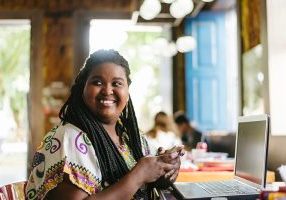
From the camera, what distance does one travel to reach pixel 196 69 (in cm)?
666

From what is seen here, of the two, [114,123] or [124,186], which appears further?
[114,123]

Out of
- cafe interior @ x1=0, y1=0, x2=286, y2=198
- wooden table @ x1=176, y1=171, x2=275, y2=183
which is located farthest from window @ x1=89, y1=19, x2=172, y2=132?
wooden table @ x1=176, y1=171, x2=275, y2=183

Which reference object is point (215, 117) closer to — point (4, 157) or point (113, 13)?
point (113, 13)

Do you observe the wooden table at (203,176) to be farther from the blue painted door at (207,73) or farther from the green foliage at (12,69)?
the green foliage at (12,69)

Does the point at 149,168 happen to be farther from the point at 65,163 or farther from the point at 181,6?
the point at 181,6

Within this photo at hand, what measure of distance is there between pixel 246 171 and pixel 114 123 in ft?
1.88

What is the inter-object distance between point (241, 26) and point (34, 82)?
Answer: 312cm

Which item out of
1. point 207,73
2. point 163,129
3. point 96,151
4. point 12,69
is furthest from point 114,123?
point 12,69

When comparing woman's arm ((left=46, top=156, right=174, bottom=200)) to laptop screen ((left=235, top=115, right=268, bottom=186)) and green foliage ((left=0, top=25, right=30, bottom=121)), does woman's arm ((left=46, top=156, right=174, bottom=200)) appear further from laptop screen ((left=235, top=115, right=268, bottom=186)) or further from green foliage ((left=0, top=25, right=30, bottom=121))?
green foliage ((left=0, top=25, right=30, bottom=121))

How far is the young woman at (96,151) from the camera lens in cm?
143

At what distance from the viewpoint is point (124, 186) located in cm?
144

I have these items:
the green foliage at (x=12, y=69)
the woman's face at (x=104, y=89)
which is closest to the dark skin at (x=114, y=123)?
the woman's face at (x=104, y=89)

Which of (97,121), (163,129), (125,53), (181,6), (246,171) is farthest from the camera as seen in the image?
(125,53)

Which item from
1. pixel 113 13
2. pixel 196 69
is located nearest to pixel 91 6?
pixel 113 13
